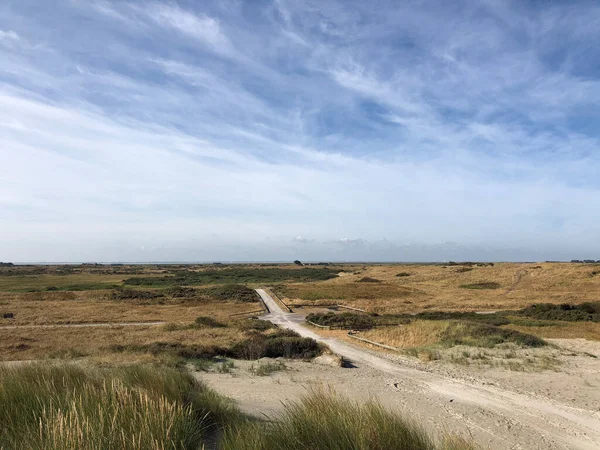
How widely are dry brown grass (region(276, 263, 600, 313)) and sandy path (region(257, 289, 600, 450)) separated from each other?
31599mm

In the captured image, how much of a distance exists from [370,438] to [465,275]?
8770 centimetres

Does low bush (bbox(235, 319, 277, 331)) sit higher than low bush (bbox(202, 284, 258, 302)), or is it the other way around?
low bush (bbox(235, 319, 277, 331))

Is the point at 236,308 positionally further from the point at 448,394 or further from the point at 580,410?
the point at 580,410

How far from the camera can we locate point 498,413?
1120 cm

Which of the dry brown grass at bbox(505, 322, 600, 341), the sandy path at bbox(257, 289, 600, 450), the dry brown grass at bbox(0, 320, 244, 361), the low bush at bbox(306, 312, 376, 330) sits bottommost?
the low bush at bbox(306, 312, 376, 330)

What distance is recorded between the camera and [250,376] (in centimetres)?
1519

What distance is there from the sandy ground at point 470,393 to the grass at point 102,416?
9.99 ft

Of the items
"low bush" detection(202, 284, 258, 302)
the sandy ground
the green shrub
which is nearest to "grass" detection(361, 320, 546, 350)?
the sandy ground

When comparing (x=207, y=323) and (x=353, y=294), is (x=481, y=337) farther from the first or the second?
(x=353, y=294)

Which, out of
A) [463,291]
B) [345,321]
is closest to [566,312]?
[345,321]

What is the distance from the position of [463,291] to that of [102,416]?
2710 inches

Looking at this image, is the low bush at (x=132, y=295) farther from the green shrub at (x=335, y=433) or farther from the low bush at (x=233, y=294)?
the green shrub at (x=335, y=433)

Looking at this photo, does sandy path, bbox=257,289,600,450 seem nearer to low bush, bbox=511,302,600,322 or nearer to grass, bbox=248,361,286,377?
grass, bbox=248,361,286,377

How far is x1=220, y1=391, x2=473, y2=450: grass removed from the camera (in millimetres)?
4547
